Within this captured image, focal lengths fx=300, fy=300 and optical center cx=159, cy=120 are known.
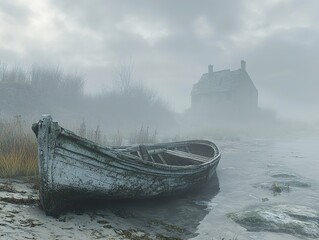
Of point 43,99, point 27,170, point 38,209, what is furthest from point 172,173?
point 43,99

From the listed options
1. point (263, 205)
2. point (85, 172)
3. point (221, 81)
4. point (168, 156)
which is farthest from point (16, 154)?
point (221, 81)

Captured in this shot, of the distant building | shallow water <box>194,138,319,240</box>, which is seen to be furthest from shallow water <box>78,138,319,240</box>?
the distant building

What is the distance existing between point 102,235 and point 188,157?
4904 mm

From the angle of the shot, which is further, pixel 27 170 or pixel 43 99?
pixel 43 99

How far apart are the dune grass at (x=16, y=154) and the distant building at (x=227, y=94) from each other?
42.1 meters

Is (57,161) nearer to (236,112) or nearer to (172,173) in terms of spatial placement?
(172,173)

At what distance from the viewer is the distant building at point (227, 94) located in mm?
48562

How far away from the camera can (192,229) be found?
19.5ft

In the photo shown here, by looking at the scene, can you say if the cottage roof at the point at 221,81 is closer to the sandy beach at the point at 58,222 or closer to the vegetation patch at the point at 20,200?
the sandy beach at the point at 58,222

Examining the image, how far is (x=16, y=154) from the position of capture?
7703 mm

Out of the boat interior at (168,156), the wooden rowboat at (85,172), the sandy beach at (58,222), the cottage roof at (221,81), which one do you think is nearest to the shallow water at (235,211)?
the sandy beach at (58,222)

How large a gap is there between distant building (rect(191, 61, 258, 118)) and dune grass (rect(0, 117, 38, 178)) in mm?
42092

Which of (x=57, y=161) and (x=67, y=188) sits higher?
(x=57, y=161)

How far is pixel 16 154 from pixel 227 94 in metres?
44.1
